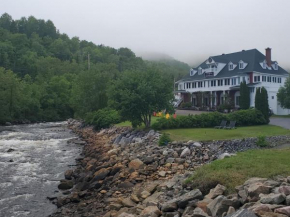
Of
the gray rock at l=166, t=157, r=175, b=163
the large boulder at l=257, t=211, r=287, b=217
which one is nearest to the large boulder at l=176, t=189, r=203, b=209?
the large boulder at l=257, t=211, r=287, b=217

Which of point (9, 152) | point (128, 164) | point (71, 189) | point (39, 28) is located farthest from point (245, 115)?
point (39, 28)

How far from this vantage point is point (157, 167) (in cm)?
1597

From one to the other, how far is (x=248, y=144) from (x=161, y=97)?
9551 mm

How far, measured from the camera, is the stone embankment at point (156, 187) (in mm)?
8438

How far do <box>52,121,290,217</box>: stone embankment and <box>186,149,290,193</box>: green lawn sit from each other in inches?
21.0

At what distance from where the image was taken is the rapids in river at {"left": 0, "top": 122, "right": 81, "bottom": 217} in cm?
1373

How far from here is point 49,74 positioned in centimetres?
8256

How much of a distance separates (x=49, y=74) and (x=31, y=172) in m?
67.4

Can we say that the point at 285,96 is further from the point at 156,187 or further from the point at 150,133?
the point at 156,187

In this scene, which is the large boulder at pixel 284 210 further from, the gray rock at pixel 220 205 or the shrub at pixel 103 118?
the shrub at pixel 103 118

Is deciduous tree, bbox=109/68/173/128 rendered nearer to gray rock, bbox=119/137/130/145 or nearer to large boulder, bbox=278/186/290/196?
gray rock, bbox=119/137/130/145

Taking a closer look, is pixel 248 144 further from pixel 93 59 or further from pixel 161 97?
pixel 93 59

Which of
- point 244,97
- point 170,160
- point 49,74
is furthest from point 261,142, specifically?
point 49,74

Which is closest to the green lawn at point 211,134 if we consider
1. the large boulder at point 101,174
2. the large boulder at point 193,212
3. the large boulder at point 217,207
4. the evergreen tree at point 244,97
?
the large boulder at point 101,174
